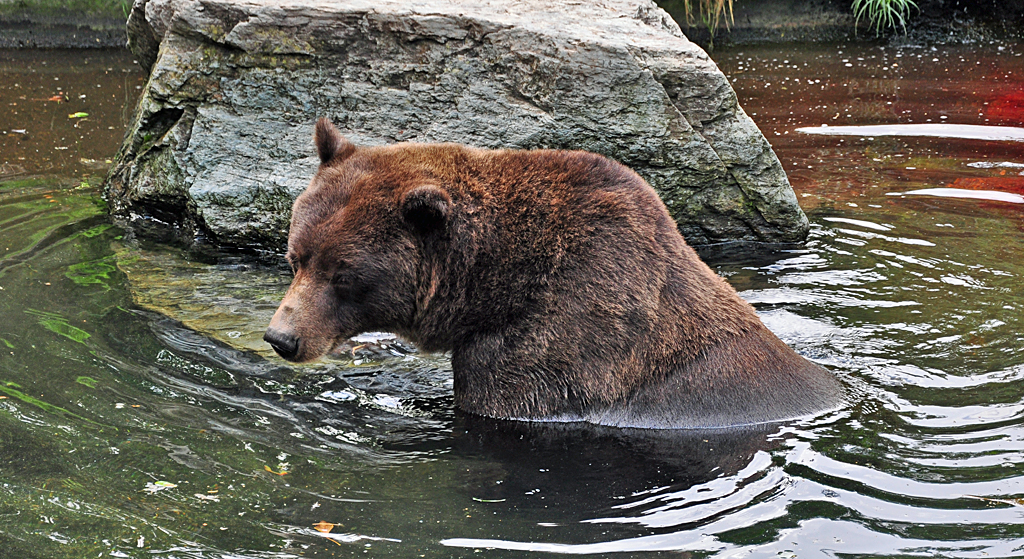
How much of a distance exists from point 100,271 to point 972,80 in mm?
12277

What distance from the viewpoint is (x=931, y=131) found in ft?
35.7

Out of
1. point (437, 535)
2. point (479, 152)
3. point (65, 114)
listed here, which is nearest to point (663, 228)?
point (479, 152)

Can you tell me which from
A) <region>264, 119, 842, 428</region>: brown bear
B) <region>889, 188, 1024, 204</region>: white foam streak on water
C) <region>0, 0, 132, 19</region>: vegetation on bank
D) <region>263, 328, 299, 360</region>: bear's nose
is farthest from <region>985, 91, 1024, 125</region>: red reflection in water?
<region>0, 0, 132, 19</region>: vegetation on bank

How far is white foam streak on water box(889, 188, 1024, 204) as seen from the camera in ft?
27.7

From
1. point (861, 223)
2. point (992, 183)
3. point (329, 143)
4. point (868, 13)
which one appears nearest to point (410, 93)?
point (329, 143)

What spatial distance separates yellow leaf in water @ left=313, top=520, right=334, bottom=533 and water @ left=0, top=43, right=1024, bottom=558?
0.01m

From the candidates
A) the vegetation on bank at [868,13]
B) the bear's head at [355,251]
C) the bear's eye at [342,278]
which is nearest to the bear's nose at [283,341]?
the bear's head at [355,251]

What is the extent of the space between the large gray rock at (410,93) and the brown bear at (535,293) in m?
2.46

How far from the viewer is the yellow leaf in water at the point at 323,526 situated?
3.66m

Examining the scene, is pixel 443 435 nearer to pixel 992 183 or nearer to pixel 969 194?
pixel 969 194

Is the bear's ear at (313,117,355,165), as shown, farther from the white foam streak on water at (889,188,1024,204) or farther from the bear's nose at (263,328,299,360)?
the white foam streak on water at (889,188,1024,204)

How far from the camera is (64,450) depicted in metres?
4.16

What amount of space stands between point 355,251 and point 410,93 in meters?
3.05

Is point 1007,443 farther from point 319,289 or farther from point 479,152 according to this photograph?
point 319,289
